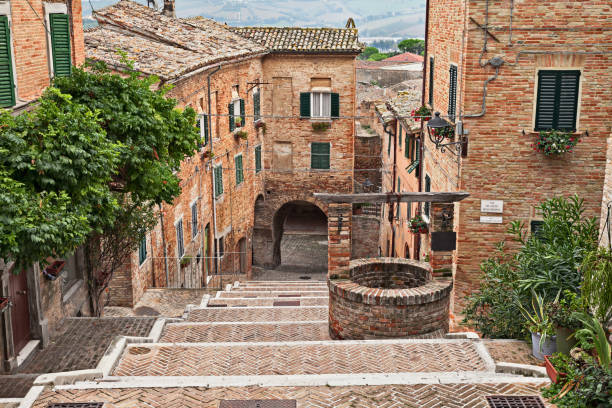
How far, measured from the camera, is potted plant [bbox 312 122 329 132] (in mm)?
28167

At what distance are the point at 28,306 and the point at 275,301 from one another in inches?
234

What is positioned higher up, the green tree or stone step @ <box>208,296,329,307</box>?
the green tree

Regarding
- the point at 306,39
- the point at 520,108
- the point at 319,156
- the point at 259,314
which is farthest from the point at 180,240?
the point at 306,39

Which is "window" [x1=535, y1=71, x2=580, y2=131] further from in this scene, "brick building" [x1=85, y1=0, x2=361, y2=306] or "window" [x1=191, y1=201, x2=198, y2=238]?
"window" [x1=191, y1=201, x2=198, y2=238]

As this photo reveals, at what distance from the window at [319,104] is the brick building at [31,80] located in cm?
1482

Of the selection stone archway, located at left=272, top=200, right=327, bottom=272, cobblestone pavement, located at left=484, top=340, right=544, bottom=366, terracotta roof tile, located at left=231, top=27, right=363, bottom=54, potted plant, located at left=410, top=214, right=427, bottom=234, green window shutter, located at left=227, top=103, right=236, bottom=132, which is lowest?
Answer: stone archway, located at left=272, top=200, right=327, bottom=272

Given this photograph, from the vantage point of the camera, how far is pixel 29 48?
11.6 metres

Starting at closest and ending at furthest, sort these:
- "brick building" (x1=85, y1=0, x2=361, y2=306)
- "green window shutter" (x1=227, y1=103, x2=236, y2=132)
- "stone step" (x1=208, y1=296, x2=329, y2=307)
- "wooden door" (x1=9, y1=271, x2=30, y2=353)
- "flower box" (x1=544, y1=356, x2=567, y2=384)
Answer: "flower box" (x1=544, y1=356, x2=567, y2=384) → "wooden door" (x1=9, y1=271, x2=30, y2=353) → "stone step" (x1=208, y1=296, x2=329, y2=307) → "brick building" (x1=85, y1=0, x2=361, y2=306) → "green window shutter" (x1=227, y1=103, x2=236, y2=132)

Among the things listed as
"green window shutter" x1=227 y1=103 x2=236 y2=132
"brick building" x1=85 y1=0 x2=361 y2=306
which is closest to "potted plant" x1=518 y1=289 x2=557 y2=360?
"brick building" x1=85 y1=0 x2=361 y2=306

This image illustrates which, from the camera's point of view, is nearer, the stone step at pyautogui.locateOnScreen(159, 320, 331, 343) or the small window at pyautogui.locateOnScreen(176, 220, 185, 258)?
the stone step at pyautogui.locateOnScreen(159, 320, 331, 343)

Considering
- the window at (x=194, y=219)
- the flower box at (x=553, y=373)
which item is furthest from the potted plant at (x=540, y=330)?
the window at (x=194, y=219)

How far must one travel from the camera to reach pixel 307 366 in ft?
32.2

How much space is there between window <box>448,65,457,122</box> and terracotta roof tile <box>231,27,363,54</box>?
1222 centimetres

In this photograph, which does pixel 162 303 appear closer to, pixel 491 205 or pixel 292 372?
pixel 292 372
